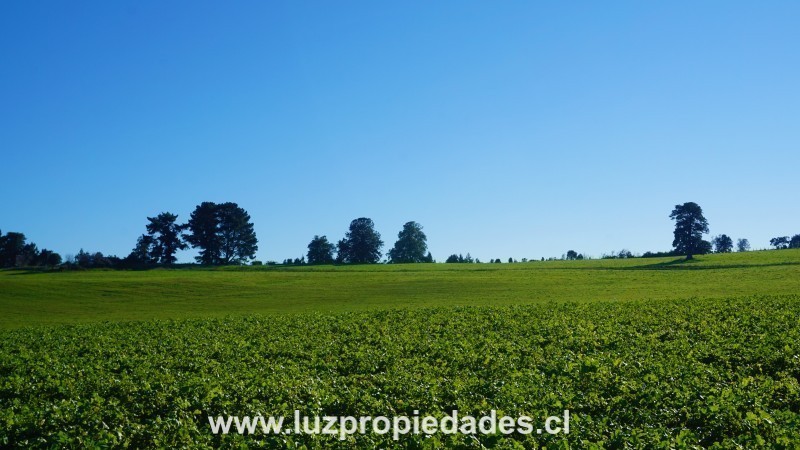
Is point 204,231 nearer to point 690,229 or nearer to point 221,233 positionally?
point 221,233

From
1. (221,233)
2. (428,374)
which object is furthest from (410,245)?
(428,374)

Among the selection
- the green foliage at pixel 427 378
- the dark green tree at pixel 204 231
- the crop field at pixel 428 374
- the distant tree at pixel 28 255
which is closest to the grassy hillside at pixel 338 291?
the crop field at pixel 428 374

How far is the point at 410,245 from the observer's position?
15300cm

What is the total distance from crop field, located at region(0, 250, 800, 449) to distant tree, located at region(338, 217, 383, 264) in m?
99.9

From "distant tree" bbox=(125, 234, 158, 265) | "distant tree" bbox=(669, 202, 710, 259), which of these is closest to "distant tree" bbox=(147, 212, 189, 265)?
"distant tree" bbox=(125, 234, 158, 265)

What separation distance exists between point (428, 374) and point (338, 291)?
4266 cm

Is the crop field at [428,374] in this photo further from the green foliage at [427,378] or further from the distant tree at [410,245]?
the distant tree at [410,245]

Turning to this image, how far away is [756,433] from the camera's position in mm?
12383

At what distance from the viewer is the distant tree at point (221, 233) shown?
129 metres

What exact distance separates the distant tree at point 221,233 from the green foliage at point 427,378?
97.3m

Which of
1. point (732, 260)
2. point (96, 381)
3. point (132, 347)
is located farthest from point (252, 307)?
point (732, 260)

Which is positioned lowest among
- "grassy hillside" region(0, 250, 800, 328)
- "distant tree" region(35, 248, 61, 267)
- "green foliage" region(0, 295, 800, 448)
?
"green foliage" region(0, 295, 800, 448)

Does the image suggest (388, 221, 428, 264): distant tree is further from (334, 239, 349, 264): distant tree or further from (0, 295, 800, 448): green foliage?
(0, 295, 800, 448): green foliage

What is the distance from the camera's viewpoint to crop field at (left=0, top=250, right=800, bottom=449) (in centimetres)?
1303
